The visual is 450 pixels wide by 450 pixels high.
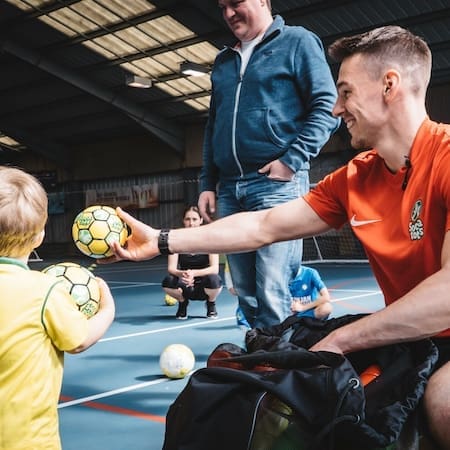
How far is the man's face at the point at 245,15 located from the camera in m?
2.87

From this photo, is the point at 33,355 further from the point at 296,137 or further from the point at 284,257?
the point at 296,137

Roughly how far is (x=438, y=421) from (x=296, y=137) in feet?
5.55

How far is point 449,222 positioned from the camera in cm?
165

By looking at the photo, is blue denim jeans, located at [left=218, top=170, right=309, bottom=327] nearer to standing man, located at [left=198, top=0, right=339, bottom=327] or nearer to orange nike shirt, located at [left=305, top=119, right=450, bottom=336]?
standing man, located at [left=198, top=0, right=339, bottom=327]

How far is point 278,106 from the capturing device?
288 centimetres

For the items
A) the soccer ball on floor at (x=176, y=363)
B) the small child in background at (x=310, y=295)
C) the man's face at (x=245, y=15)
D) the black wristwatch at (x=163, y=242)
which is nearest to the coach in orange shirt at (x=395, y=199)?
the black wristwatch at (x=163, y=242)

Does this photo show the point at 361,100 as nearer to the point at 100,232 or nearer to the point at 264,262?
the point at 264,262

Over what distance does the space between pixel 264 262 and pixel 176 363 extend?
109 cm

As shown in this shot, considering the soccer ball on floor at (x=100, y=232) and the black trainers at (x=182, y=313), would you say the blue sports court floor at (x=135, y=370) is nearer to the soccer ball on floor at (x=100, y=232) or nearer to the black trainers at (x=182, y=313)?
the black trainers at (x=182, y=313)

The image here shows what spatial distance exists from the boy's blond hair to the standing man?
125cm

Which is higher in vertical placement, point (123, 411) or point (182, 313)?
point (182, 313)

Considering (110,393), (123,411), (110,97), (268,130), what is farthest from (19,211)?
(110,97)

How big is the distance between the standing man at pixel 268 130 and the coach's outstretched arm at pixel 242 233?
16.4 inches

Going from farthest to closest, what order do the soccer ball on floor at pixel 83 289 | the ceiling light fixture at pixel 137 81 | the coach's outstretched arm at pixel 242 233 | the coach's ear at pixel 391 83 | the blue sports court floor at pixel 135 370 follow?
the ceiling light fixture at pixel 137 81
the blue sports court floor at pixel 135 370
the coach's outstretched arm at pixel 242 233
the soccer ball on floor at pixel 83 289
the coach's ear at pixel 391 83
